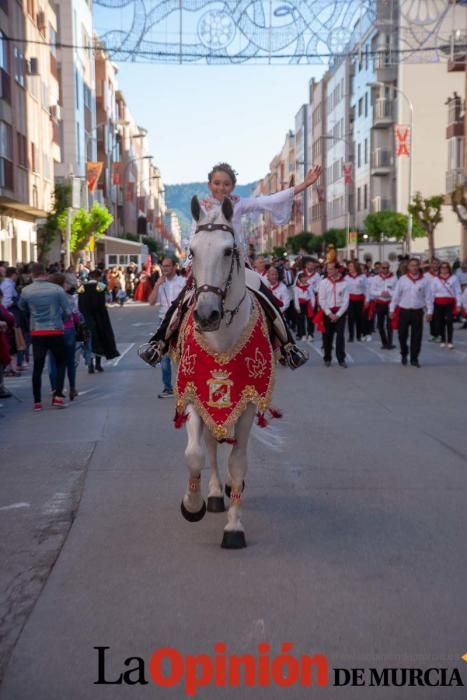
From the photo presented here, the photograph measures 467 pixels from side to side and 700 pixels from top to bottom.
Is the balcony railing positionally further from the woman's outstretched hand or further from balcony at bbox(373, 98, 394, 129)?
the woman's outstretched hand

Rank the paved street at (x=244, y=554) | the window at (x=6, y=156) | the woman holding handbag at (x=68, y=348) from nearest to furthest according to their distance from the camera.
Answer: the paved street at (x=244, y=554) < the woman holding handbag at (x=68, y=348) < the window at (x=6, y=156)

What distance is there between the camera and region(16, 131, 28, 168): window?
40.5 meters

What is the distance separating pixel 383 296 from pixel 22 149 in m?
24.0

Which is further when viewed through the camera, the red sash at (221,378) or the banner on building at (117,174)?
the banner on building at (117,174)

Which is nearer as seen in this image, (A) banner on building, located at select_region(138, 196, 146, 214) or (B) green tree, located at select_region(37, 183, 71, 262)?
(B) green tree, located at select_region(37, 183, 71, 262)

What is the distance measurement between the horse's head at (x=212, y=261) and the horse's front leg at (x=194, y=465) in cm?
84

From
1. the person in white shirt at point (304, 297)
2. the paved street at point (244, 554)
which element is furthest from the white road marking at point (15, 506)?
the person in white shirt at point (304, 297)

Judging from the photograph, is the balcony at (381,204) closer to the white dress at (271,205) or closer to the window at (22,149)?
the window at (22,149)

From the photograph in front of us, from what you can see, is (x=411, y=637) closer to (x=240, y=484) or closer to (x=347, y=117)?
(x=240, y=484)

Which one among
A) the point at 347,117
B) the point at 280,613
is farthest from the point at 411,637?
the point at 347,117

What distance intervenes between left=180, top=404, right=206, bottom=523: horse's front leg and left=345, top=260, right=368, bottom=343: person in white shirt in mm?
16773

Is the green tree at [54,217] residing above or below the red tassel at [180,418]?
above

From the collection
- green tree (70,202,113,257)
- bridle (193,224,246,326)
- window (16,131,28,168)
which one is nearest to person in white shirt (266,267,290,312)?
bridle (193,224,246,326)

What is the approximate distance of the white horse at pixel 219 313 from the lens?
559cm
